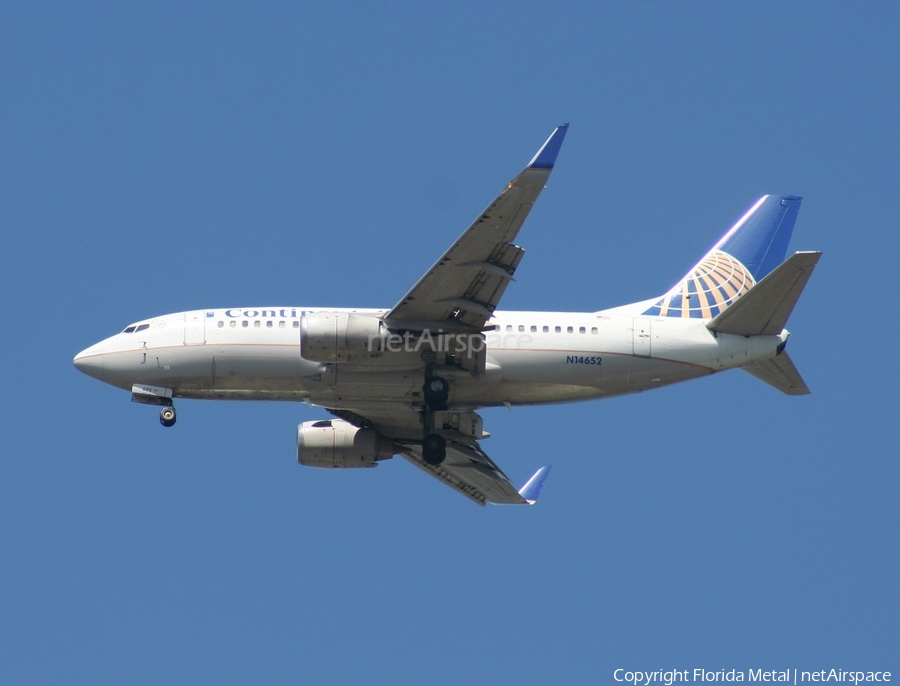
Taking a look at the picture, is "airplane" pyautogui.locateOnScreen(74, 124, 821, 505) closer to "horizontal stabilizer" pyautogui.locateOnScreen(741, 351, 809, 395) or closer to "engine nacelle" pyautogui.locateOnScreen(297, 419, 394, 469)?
"horizontal stabilizer" pyautogui.locateOnScreen(741, 351, 809, 395)

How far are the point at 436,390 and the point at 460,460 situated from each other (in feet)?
22.8

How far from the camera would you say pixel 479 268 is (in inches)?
1762

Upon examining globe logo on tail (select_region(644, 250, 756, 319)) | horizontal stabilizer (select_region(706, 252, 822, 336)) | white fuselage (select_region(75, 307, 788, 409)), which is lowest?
white fuselage (select_region(75, 307, 788, 409))

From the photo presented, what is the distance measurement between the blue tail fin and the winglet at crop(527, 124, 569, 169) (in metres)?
11.0

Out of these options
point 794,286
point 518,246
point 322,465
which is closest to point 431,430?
point 322,465

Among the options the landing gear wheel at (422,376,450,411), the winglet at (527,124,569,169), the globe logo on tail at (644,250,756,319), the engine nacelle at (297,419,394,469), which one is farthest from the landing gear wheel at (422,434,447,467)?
the winglet at (527,124,569,169)

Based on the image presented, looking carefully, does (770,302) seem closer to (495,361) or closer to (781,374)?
(781,374)

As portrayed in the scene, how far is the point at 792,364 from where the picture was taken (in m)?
49.1

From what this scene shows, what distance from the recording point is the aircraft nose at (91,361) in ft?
165

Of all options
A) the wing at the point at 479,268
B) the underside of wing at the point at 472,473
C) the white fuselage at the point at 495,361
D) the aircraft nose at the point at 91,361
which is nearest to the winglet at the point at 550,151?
→ the wing at the point at 479,268

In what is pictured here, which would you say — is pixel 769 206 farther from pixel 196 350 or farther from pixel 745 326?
pixel 196 350

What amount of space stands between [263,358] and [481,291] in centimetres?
714

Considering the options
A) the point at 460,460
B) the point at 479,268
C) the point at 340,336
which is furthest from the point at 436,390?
the point at 460,460

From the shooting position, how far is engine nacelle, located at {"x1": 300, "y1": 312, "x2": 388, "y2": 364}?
46.1 m
